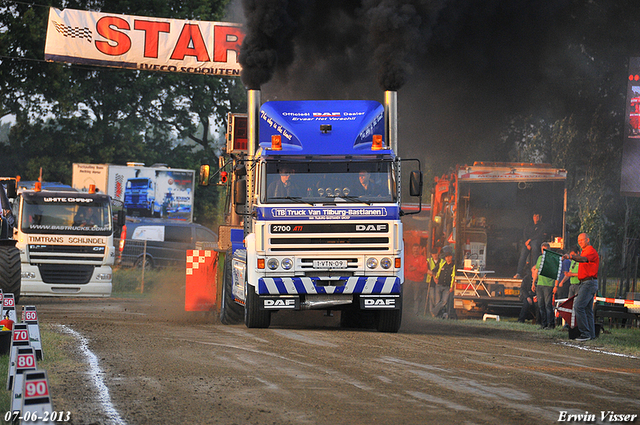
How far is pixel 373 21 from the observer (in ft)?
62.3

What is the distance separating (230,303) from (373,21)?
708cm

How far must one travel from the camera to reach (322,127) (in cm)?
1385

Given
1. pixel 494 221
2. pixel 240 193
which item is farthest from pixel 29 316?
pixel 494 221

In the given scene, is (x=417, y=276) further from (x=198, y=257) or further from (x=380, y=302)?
(x=380, y=302)

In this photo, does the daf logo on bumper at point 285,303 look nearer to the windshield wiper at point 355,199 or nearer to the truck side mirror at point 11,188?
the windshield wiper at point 355,199

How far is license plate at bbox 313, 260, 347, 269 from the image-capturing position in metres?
A: 13.5

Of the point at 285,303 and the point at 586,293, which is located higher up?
the point at 586,293

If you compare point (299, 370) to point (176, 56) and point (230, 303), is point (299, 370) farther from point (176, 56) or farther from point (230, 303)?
point (176, 56)

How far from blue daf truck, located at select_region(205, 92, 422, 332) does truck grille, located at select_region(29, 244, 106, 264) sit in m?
9.53

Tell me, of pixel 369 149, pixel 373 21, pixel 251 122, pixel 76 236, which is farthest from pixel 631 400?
pixel 76 236

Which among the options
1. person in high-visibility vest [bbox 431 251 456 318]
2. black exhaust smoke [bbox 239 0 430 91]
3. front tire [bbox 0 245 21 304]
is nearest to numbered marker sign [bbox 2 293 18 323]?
black exhaust smoke [bbox 239 0 430 91]

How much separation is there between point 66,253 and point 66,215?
956mm

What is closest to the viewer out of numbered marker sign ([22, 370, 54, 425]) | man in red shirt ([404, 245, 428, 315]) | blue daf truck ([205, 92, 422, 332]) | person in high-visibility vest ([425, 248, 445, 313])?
numbered marker sign ([22, 370, 54, 425])

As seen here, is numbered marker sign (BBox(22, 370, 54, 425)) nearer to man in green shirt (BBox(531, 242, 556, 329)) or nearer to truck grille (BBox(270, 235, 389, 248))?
truck grille (BBox(270, 235, 389, 248))
